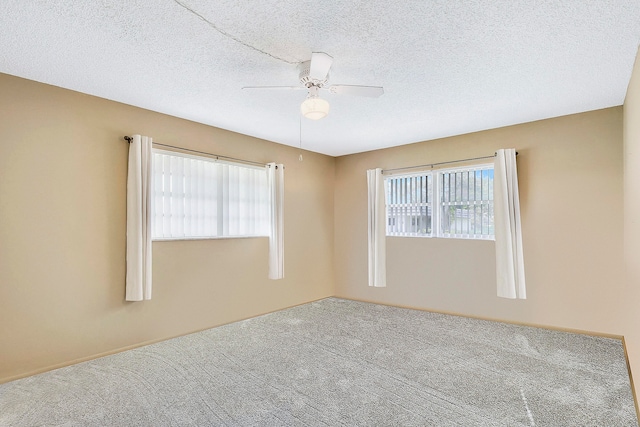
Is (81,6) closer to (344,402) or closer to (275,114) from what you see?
(275,114)

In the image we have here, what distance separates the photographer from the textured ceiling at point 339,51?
1.77 meters

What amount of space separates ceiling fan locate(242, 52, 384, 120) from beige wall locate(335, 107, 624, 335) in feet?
8.48

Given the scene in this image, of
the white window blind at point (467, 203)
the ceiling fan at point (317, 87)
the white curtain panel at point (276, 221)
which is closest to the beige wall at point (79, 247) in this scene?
the white curtain panel at point (276, 221)

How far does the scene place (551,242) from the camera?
3.70 meters

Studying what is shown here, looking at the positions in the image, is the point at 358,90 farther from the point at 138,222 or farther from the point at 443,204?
the point at 443,204

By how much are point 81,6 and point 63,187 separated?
1715 mm

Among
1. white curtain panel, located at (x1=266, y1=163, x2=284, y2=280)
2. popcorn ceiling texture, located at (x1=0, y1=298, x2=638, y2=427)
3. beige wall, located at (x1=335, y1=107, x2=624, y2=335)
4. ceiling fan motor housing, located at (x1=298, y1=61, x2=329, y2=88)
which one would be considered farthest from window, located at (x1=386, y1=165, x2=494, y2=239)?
ceiling fan motor housing, located at (x1=298, y1=61, x2=329, y2=88)

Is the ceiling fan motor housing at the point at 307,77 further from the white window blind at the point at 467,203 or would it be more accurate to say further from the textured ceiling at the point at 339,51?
the white window blind at the point at 467,203

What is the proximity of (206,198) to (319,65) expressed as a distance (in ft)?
7.62

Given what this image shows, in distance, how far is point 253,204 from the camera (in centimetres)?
443

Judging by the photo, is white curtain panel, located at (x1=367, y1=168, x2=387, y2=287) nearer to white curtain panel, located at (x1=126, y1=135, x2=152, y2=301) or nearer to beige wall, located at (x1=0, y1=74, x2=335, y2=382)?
beige wall, located at (x1=0, y1=74, x2=335, y2=382)

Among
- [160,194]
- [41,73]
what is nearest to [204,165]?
[160,194]

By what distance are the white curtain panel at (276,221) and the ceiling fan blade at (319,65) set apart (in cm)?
230

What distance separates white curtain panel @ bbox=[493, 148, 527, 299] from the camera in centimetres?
376
